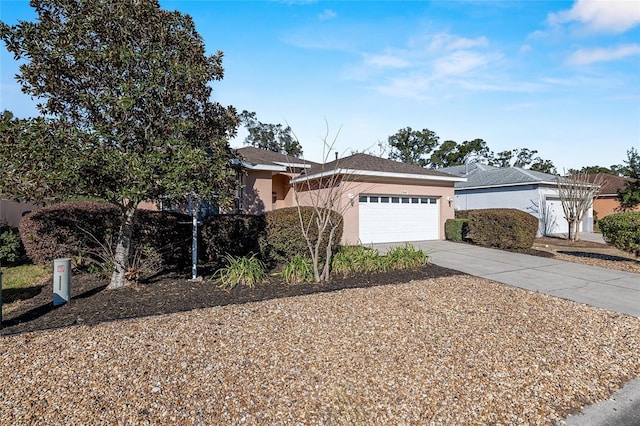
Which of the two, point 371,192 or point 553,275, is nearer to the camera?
point 553,275

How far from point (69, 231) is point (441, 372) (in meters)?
8.25

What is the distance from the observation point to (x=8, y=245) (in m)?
8.29

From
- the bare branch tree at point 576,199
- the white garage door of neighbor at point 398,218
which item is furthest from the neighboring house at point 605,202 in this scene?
the white garage door of neighbor at point 398,218

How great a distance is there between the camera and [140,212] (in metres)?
7.50

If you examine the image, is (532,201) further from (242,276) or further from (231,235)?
(242,276)

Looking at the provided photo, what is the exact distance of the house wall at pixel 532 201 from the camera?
1756 cm

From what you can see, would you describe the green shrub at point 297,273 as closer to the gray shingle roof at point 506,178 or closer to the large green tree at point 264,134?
the gray shingle roof at point 506,178

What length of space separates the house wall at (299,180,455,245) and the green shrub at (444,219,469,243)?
476 mm

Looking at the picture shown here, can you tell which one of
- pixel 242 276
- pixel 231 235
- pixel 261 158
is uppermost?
pixel 261 158

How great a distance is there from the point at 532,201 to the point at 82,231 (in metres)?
19.9

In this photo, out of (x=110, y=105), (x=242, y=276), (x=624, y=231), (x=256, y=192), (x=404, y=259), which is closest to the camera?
(x=110, y=105)

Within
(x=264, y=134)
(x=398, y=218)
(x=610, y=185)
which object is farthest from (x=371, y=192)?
(x=264, y=134)

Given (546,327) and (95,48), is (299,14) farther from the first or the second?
(546,327)

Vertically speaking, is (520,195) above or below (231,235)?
above
